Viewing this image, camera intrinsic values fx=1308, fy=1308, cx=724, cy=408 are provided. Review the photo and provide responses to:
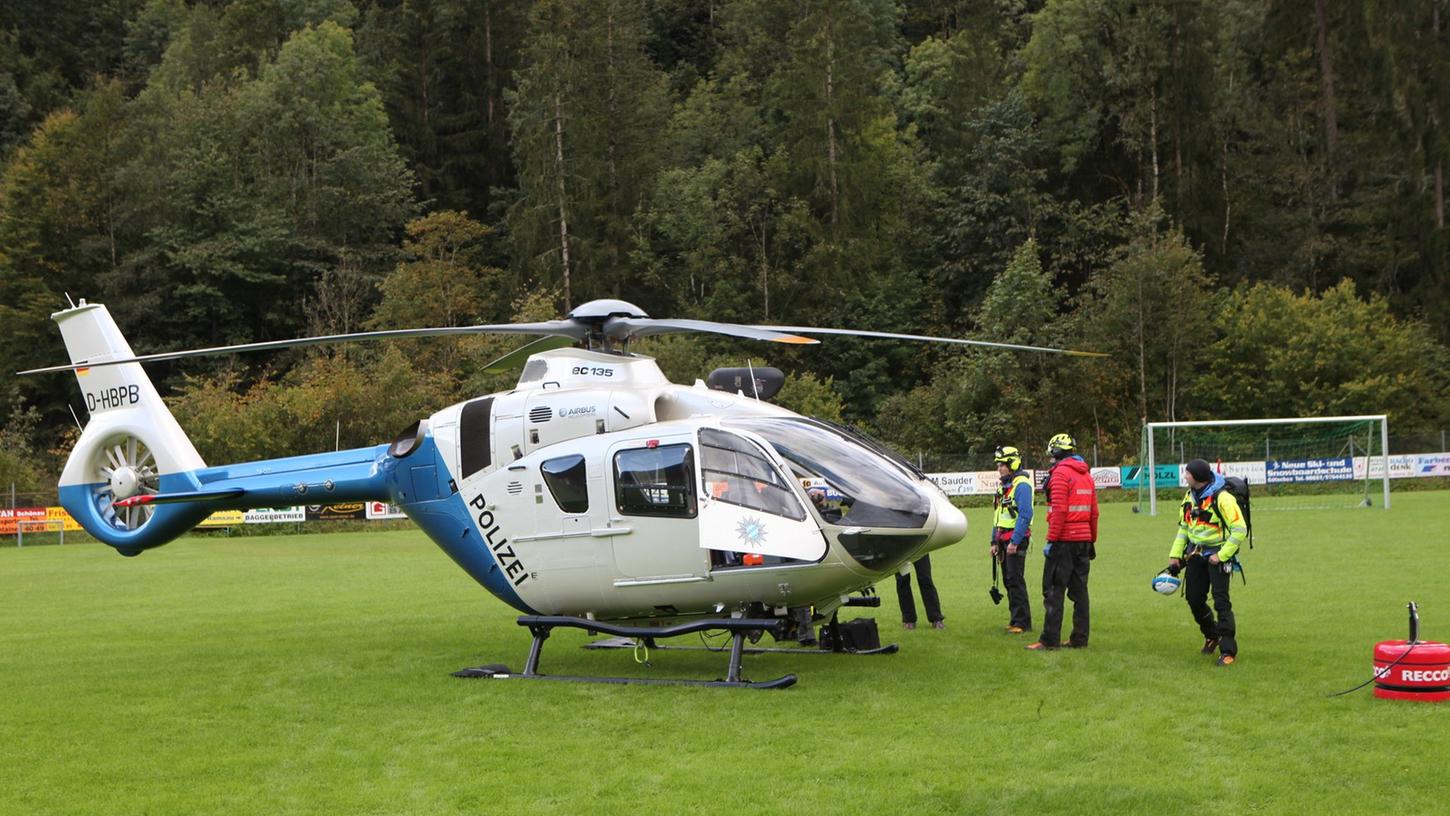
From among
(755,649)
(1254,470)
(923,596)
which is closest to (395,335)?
(755,649)

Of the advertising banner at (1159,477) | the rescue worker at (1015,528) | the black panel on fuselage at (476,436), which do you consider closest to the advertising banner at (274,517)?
the advertising banner at (1159,477)

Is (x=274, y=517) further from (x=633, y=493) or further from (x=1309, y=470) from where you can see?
(x=1309, y=470)

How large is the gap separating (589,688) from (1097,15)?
5750cm

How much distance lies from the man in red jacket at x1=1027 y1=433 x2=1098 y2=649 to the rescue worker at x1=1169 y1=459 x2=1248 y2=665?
0.89m

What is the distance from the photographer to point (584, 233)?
6125 centimetres

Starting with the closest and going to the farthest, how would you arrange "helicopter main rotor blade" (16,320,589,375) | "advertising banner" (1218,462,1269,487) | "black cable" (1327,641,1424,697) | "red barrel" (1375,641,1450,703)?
"red barrel" (1375,641,1450,703), "black cable" (1327,641,1424,697), "helicopter main rotor blade" (16,320,589,375), "advertising banner" (1218,462,1269,487)

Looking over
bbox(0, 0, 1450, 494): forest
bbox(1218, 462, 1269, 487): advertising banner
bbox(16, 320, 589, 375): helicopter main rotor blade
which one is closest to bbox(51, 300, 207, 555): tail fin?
bbox(16, 320, 589, 375): helicopter main rotor blade

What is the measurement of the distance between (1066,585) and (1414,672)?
3.45m

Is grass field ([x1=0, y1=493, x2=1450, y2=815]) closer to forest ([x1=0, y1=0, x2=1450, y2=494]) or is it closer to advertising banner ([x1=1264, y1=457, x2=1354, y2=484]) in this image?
advertising banner ([x1=1264, y1=457, x2=1354, y2=484])

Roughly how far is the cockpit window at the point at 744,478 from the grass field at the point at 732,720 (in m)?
1.62

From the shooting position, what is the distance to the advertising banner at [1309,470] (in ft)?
124

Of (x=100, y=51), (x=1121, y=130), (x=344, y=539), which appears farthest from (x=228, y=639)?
(x=100, y=51)

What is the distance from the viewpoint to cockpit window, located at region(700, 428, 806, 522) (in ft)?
37.8

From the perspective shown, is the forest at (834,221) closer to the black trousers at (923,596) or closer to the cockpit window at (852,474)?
the black trousers at (923,596)
